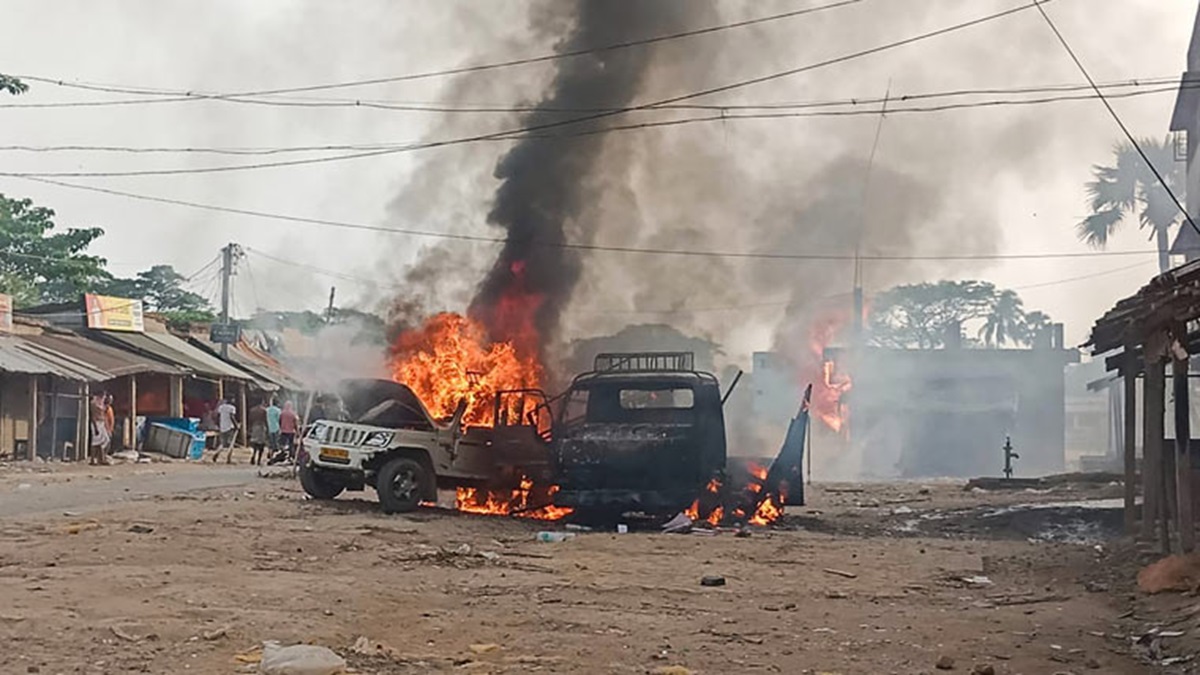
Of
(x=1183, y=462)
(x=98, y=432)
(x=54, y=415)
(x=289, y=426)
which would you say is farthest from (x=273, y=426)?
(x=1183, y=462)

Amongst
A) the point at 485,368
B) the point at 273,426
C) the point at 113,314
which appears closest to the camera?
the point at 485,368

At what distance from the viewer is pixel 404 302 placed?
67.9 ft

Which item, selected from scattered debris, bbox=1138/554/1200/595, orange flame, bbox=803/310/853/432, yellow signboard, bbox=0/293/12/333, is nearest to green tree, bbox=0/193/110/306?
yellow signboard, bbox=0/293/12/333

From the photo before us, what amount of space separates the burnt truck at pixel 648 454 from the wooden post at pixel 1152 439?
4754 mm

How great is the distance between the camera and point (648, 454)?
43.5 ft

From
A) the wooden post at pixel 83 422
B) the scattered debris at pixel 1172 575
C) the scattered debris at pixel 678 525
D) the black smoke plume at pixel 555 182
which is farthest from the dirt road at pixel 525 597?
the wooden post at pixel 83 422

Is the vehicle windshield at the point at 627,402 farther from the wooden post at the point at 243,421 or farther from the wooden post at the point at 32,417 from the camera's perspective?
the wooden post at the point at 243,421

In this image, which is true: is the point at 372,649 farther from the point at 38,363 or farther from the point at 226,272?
the point at 226,272

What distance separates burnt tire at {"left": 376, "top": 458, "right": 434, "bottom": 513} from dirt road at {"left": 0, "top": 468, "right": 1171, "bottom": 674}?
1.02 feet

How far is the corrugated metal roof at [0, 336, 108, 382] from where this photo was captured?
78.1ft

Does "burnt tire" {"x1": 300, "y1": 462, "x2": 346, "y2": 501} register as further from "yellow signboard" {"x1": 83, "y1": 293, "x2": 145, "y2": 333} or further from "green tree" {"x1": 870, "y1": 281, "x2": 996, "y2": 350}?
"green tree" {"x1": 870, "y1": 281, "x2": 996, "y2": 350}

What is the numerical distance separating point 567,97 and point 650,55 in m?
1.69

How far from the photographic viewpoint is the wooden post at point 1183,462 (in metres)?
9.66

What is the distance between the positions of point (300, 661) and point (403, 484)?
8.15m
